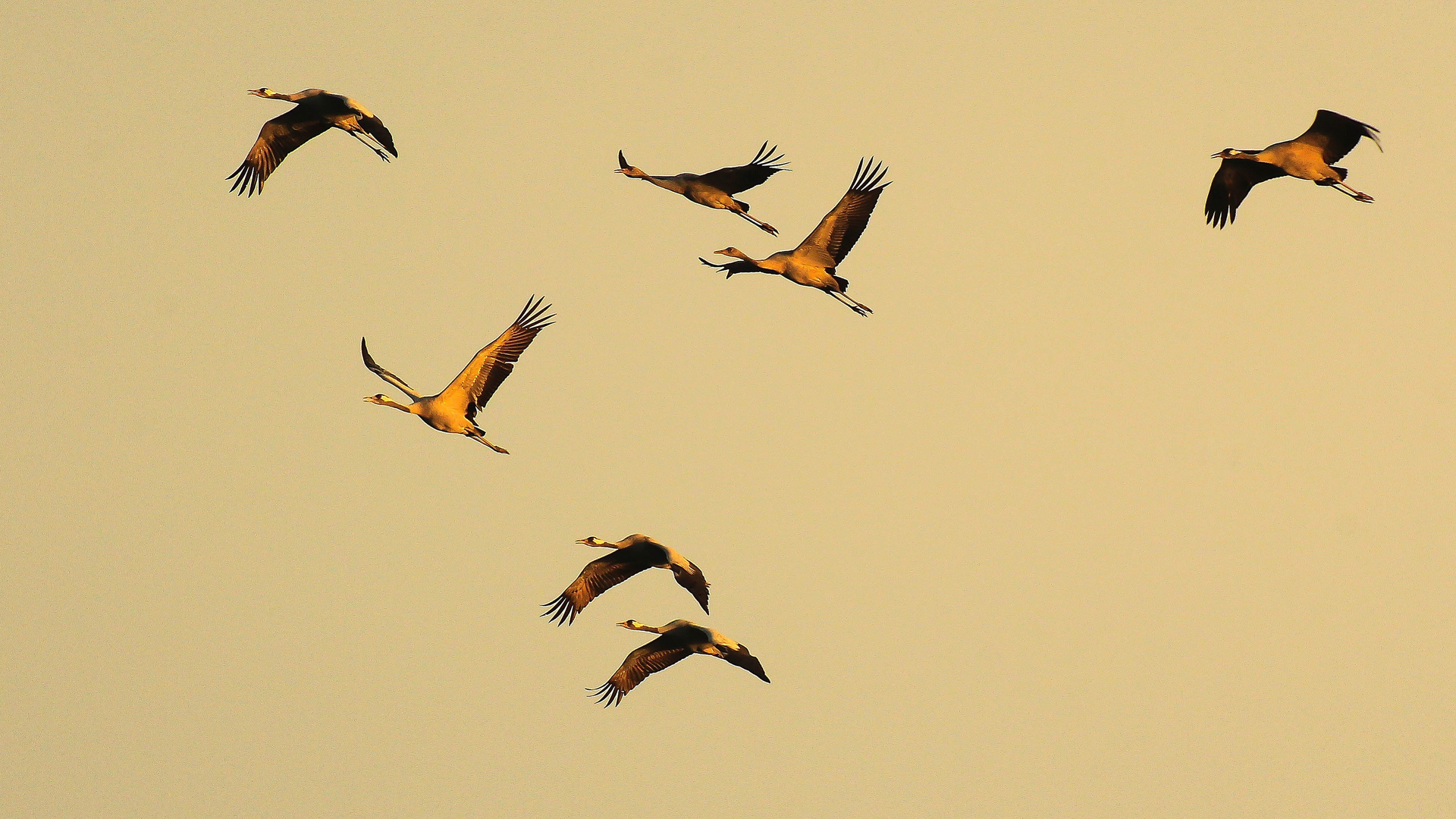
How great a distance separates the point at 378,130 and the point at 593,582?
8471mm

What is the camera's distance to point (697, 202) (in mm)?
27531

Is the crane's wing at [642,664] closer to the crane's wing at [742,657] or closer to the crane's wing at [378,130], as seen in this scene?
the crane's wing at [742,657]

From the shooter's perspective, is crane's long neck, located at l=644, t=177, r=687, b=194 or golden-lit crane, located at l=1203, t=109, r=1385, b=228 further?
crane's long neck, located at l=644, t=177, r=687, b=194

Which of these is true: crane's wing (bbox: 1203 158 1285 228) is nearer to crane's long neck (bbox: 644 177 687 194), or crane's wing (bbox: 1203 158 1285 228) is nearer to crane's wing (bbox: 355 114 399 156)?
crane's long neck (bbox: 644 177 687 194)

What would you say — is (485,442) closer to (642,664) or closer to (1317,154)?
(642,664)

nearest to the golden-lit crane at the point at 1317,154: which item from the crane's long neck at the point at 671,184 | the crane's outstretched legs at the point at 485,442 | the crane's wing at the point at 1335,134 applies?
the crane's wing at the point at 1335,134

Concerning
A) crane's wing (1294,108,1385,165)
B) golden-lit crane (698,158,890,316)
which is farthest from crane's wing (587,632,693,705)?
crane's wing (1294,108,1385,165)

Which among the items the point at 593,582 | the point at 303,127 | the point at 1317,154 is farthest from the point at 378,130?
the point at 1317,154

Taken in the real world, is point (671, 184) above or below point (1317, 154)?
below

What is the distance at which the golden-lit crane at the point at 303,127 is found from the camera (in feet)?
87.6

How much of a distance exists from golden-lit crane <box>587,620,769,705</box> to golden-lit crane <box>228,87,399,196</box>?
29.9ft

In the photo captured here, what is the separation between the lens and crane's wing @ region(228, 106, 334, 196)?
27234mm

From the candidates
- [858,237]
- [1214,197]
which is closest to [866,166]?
[858,237]

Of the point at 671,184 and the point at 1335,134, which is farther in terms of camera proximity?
the point at 671,184
